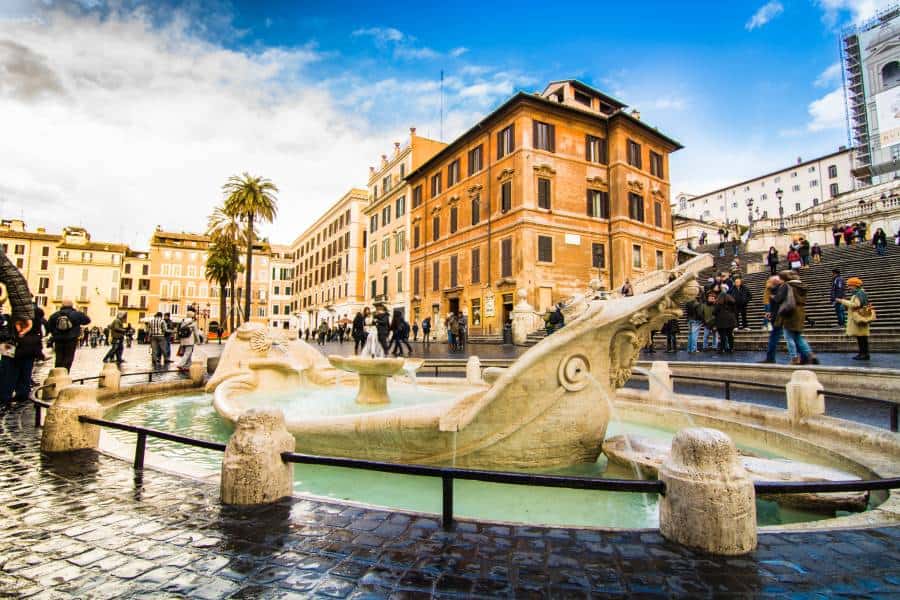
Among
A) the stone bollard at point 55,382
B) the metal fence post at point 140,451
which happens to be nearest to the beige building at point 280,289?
the stone bollard at point 55,382

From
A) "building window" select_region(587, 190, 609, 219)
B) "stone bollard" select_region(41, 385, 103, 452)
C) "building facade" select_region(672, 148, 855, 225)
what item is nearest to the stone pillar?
"building window" select_region(587, 190, 609, 219)

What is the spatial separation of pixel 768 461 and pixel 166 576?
14.4 ft

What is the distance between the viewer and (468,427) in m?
4.14

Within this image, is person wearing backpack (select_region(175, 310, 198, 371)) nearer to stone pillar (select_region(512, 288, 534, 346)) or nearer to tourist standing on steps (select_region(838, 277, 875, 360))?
stone pillar (select_region(512, 288, 534, 346))

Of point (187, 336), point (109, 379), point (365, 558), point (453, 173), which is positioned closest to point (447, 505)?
point (365, 558)

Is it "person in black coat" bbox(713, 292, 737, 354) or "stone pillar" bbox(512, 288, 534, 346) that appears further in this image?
"stone pillar" bbox(512, 288, 534, 346)

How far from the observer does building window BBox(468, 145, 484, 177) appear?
31.6 metres

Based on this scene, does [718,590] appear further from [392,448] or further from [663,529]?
[392,448]

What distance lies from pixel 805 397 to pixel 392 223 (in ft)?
131

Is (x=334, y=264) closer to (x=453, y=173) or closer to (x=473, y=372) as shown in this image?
(x=453, y=173)

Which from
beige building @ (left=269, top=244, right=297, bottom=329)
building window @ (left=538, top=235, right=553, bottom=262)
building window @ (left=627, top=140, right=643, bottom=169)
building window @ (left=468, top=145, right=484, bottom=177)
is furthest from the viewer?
beige building @ (left=269, top=244, right=297, bottom=329)

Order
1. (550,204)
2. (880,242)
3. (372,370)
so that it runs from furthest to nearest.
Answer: (550,204)
(880,242)
(372,370)

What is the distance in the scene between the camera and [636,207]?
30.5m

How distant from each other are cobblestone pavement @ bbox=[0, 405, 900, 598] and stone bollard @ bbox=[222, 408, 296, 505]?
0.13m
